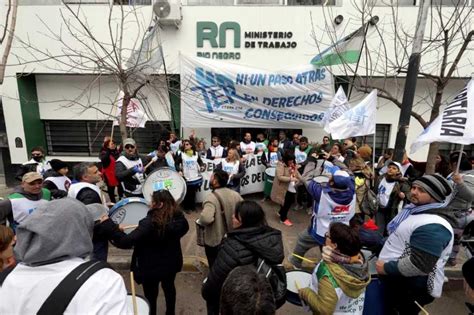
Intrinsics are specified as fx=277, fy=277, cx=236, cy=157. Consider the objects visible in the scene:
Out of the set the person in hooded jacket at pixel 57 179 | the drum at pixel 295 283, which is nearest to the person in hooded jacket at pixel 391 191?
the drum at pixel 295 283

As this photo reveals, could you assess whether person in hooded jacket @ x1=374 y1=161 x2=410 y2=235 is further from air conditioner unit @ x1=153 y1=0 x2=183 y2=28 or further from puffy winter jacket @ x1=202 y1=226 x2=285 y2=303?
air conditioner unit @ x1=153 y1=0 x2=183 y2=28

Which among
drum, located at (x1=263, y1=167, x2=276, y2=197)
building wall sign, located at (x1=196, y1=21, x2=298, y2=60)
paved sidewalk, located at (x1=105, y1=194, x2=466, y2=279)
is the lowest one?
paved sidewalk, located at (x1=105, y1=194, x2=466, y2=279)

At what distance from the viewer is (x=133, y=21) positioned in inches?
332

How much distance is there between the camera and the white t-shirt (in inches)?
49.5

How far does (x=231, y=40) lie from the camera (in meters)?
8.69

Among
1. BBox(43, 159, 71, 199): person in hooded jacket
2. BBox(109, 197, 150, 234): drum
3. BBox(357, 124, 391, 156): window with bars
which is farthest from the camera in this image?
BBox(357, 124, 391, 156): window with bars

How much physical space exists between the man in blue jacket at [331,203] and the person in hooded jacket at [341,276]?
1.28m

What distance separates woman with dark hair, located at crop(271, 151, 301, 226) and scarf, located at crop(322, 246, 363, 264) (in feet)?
11.0

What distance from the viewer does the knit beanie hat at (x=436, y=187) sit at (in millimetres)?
2482

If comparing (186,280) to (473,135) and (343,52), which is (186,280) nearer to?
(473,135)

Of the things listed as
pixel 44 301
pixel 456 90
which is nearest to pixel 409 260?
pixel 44 301

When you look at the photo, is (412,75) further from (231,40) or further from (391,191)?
(231,40)

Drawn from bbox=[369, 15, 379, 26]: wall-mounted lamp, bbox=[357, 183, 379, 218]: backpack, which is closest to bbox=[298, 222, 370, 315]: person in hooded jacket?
bbox=[357, 183, 379, 218]: backpack

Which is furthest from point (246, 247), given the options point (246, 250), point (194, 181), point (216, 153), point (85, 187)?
point (216, 153)
